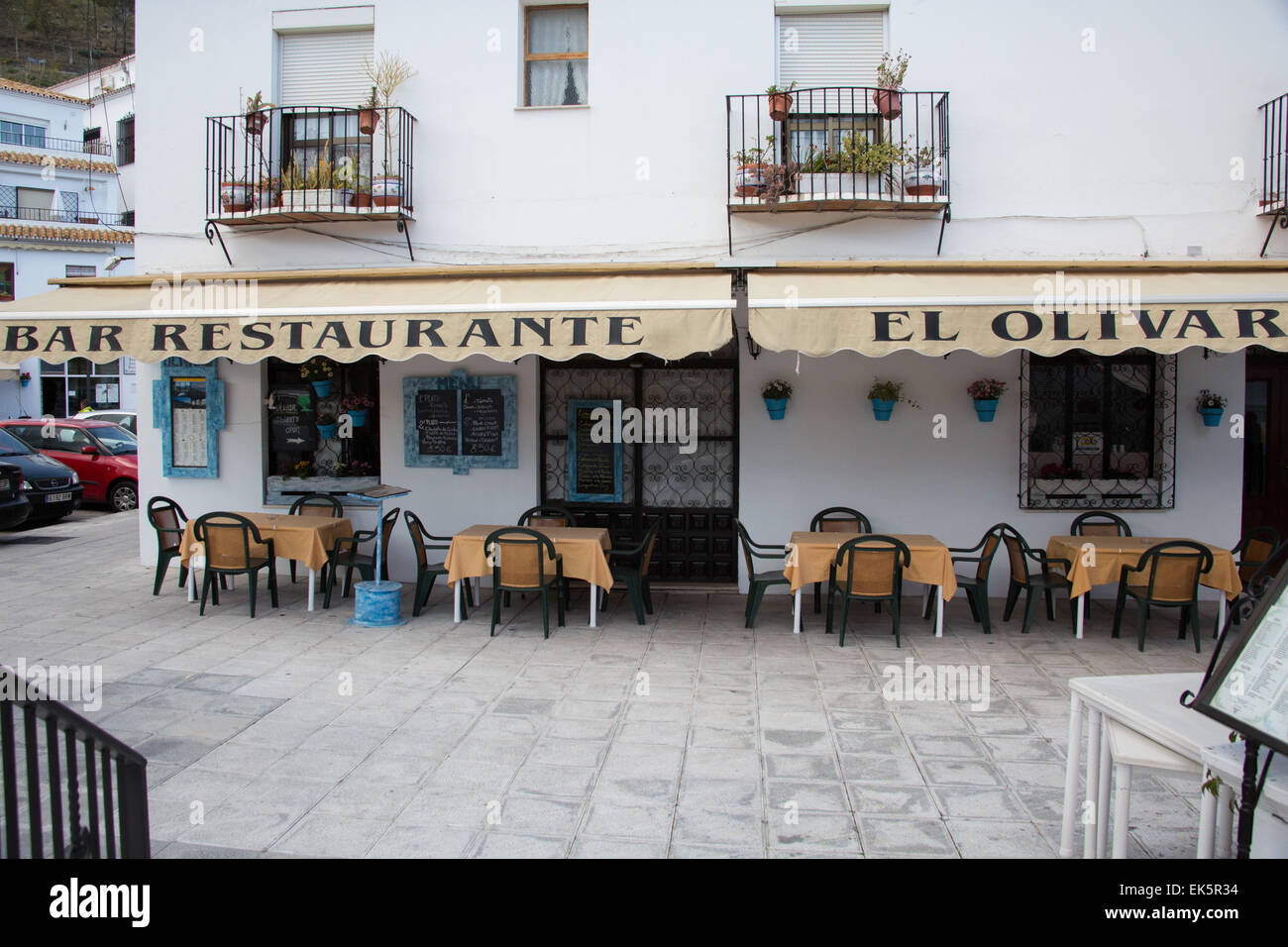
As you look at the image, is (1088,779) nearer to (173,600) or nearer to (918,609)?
(918,609)

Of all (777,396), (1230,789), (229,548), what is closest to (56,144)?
(229,548)

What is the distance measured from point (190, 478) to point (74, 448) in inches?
317

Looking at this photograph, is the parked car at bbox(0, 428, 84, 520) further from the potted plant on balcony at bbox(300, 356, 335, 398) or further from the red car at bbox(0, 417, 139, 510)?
the potted plant on balcony at bbox(300, 356, 335, 398)

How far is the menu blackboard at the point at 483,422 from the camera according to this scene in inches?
390

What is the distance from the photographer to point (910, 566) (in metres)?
7.83

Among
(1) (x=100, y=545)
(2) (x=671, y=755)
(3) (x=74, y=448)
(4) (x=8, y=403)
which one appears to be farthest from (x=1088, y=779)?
(4) (x=8, y=403)

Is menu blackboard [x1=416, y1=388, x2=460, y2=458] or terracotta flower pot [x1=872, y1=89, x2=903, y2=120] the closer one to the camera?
terracotta flower pot [x1=872, y1=89, x2=903, y2=120]

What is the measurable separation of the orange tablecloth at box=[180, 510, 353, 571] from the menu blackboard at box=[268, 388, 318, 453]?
1651 millimetres

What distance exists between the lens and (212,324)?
7992 millimetres

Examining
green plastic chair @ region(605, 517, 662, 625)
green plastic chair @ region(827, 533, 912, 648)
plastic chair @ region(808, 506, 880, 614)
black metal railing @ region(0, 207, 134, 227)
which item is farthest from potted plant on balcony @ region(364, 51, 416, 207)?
black metal railing @ region(0, 207, 134, 227)

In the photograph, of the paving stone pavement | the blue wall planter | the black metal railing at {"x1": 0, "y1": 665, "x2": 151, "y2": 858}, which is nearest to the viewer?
the black metal railing at {"x1": 0, "y1": 665, "x2": 151, "y2": 858}

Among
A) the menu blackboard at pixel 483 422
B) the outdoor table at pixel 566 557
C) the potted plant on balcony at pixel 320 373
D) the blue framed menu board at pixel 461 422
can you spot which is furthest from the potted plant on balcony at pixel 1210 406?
the potted plant on balcony at pixel 320 373

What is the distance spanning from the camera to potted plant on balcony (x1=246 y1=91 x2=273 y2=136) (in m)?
9.66

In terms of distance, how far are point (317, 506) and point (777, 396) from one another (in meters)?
5.27
